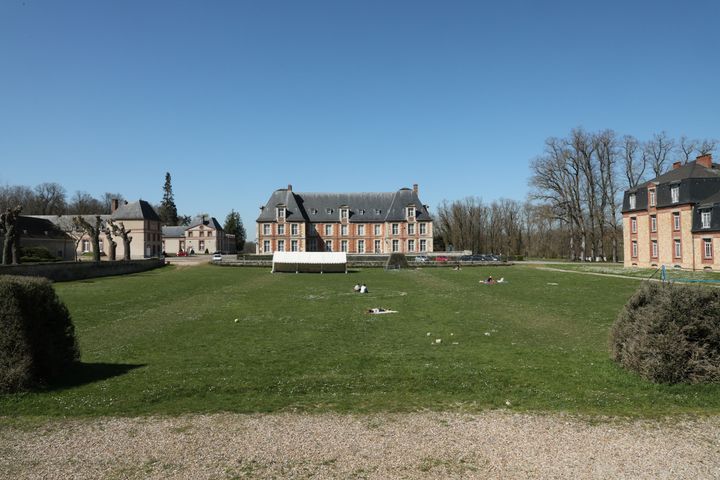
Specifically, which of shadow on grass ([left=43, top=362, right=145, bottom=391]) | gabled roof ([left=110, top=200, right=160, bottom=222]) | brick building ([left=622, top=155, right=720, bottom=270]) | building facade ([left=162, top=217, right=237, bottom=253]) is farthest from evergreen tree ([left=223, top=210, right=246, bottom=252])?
shadow on grass ([left=43, top=362, right=145, bottom=391])

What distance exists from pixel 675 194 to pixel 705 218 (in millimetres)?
4160

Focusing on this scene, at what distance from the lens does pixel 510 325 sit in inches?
565

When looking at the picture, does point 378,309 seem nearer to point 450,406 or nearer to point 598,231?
point 450,406

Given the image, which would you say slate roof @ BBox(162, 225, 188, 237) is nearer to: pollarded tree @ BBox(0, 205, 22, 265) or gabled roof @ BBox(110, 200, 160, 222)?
gabled roof @ BBox(110, 200, 160, 222)

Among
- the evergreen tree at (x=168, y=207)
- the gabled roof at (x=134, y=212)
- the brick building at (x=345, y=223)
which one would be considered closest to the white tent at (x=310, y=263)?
the brick building at (x=345, y=223)

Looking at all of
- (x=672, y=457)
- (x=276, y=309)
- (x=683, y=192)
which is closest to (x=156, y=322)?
(x=276, y=309)

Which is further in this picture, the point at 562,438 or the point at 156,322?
the point at 156,322

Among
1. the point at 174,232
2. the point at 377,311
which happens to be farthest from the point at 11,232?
the point at 174,232

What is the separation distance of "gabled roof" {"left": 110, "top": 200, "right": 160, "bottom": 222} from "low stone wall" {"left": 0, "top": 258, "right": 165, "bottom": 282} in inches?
1393

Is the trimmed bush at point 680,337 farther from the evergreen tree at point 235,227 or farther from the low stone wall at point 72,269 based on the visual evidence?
the evergreen tree at point 235,227

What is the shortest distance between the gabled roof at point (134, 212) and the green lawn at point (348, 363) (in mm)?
62914

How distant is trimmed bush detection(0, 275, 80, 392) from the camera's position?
24.0 feet

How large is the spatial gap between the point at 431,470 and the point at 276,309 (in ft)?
45.4

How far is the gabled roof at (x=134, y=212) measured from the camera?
251 ft
